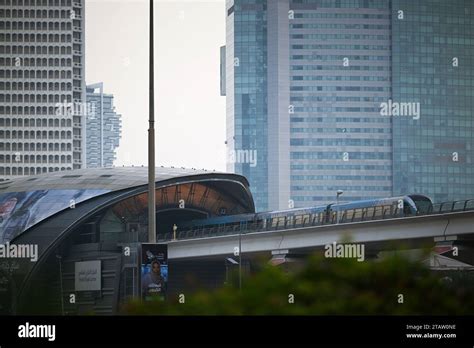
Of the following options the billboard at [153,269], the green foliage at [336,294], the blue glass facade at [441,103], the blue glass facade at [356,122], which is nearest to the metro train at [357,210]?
the blue glass facade at [441,103]

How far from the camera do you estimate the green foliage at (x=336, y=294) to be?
15.0 m

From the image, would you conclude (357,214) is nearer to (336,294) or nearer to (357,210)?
(357,210)

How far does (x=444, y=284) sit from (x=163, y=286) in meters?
10.6

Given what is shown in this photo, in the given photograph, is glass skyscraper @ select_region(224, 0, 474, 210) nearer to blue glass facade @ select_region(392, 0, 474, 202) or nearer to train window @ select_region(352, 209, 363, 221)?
blue glass facade @ select_region(392, 0, 474, 202)

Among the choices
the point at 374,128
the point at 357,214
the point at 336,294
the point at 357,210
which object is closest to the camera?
the point at 336,294

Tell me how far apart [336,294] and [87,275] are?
8142 centimetres

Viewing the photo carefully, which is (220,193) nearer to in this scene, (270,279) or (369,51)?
(369,51)

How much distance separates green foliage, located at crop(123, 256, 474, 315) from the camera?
49.1ft

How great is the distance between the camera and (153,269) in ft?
83.1

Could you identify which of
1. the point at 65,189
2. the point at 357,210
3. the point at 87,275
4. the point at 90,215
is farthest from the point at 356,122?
the point at 357,210

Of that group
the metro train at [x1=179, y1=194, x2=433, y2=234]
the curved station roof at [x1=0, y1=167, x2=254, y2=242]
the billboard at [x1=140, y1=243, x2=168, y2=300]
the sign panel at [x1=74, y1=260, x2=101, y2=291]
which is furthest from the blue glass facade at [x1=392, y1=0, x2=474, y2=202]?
the sign panel at [x1=74, y1=260, x2=101, y2=291]

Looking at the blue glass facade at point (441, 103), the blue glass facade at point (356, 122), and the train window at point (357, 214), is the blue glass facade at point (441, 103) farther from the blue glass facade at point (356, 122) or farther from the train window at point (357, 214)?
the train window at point (357, 214)

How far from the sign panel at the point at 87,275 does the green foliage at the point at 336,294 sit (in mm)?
61769

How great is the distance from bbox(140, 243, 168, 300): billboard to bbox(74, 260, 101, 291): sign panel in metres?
52.0
